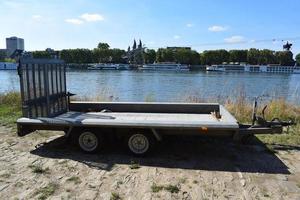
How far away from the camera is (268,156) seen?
255 inches

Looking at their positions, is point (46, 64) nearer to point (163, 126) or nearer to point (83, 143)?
point (83, 143)

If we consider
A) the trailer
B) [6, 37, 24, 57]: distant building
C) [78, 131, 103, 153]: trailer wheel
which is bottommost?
[78, 131, 103, 153]: trailer wheel

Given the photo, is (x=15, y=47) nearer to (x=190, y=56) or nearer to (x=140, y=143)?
(x=140, y=143)

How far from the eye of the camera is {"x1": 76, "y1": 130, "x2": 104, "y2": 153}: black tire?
21.0 feet

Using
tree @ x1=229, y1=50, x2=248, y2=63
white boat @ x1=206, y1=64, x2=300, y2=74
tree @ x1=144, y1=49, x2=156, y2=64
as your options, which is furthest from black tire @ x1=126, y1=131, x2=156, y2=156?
tree @ x1=229, y1=50, x2=248, y2=63

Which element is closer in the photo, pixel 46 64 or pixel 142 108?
pixel 46 64

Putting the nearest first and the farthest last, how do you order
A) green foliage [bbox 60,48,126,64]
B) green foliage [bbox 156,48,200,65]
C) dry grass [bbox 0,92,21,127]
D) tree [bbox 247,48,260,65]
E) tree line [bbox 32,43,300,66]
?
1. dry grass [bbox 0,92,21,127]
2. green foliage [bbox 60,48,126,64]
3. tree line [bbox 32,43,300,66]
4. green foliage [bbox 156,48,200,65]
5. tree [bbox 247,48,260,65]

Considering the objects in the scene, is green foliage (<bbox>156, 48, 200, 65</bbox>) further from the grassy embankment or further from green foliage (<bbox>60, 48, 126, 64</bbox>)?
the grassy embankment

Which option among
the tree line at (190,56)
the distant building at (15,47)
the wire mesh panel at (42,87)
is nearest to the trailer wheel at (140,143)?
the wire mesh panel at (42,87)

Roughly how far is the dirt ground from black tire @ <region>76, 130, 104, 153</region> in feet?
0.53

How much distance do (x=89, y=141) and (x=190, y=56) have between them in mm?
126301

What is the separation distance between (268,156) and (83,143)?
11.5ft

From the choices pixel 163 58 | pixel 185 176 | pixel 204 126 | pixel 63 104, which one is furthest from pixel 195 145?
pixel 163 58

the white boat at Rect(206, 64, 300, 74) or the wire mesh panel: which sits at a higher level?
the wire mesh panel
